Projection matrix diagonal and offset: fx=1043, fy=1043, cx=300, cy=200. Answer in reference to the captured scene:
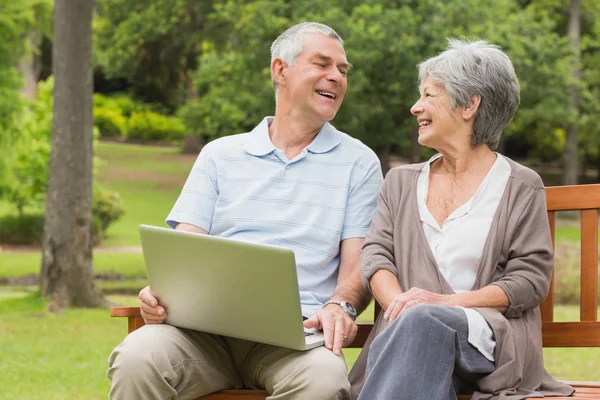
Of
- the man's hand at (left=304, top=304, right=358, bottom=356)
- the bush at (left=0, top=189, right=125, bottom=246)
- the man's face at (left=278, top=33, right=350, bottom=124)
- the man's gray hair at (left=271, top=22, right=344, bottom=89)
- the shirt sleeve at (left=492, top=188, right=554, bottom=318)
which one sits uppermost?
the man's gray hair at (left=271, top=22, right=344, bottom=89)

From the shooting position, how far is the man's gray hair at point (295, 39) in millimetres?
3817

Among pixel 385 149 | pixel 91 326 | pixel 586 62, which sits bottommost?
pixel 91 326

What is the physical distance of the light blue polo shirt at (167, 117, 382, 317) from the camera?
3658 millimetres

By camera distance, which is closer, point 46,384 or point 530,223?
point 530,223

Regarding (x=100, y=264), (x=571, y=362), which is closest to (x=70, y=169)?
(x=571, y=362)

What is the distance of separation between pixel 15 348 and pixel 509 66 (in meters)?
5.91

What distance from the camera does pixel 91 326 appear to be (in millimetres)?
9586

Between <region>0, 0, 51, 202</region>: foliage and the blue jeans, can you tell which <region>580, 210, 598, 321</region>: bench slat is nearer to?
the blue jeans

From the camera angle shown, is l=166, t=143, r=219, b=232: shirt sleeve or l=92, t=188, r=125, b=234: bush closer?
l=166, t=143, r=219, b=232: shirt sleeve

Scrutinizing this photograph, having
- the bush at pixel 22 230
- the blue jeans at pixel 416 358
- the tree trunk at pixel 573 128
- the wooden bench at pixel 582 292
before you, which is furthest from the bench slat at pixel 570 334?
the tree trunk at pixel 573 128

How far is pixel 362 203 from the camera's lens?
372 centimetres

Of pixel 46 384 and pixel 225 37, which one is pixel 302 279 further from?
pixel 225 37

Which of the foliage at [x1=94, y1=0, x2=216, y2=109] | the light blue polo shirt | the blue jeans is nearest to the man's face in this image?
the light blue polo shirt

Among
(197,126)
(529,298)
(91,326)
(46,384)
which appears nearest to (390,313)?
(529,298)
